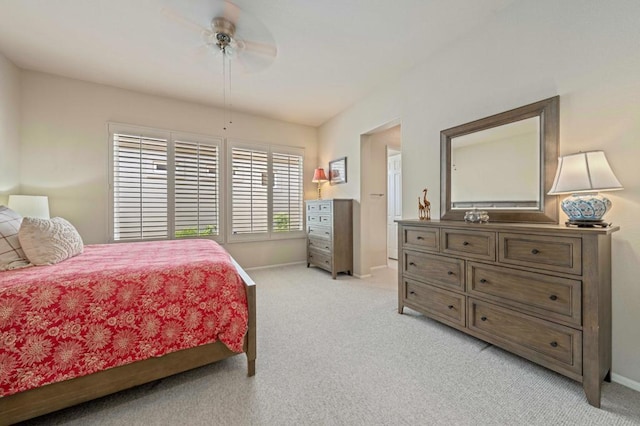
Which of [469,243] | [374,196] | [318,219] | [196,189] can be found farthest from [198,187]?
[469,243]

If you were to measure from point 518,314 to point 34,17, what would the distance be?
14.9ft

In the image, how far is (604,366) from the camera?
1522 millimetres

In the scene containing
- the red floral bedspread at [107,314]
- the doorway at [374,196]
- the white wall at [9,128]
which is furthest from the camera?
the doorway at [374,196]

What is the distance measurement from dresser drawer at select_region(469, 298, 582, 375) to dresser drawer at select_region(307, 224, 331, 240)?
7.67 feet

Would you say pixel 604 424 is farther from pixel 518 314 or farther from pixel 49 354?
pixel 49 354

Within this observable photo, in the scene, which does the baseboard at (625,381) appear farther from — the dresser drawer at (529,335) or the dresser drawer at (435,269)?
the dresser drawer at (435,269)

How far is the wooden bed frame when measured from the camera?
121 cm

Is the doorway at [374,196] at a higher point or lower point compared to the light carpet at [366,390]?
higher

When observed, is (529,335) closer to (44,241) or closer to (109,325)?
(109,325)

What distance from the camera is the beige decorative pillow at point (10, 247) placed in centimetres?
154

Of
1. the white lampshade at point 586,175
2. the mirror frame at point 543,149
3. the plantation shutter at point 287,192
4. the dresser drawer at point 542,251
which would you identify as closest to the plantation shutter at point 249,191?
the plantation shutter at point 287,192

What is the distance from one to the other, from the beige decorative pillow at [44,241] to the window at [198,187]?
173 centimetres

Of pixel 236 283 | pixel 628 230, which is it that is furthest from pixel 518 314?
pixel 236 283

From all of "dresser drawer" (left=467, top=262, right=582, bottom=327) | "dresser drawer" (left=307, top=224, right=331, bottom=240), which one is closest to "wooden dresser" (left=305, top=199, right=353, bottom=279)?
"dresser drawer" (left=307, top=224, right=331, bottom=240)
